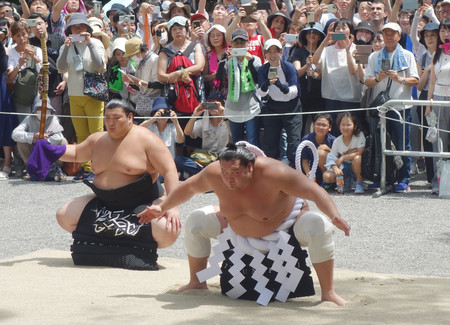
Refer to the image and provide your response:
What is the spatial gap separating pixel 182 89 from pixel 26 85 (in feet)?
5.25

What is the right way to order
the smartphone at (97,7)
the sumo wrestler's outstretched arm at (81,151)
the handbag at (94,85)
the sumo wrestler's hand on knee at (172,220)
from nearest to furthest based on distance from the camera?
the sumo wrestler's hand on knee at (172,220), the sumo wrestler's outstretched arm at (81,151), the handbag at (94,85), the smartphone at (97,7)

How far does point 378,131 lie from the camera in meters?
7.32

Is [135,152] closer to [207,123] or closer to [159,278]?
[159,278]

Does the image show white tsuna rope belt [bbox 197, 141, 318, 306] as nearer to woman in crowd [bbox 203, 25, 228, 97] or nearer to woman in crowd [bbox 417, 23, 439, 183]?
woman in crowd [bbox 417, 23, 439, 183]

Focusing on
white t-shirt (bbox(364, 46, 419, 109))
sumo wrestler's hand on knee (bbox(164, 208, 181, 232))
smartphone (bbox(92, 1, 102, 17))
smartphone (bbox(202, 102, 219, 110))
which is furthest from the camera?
smartphone (bbox(92, 1, 102, 17))

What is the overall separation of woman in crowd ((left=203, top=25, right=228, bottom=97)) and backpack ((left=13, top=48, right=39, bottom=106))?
1.71m

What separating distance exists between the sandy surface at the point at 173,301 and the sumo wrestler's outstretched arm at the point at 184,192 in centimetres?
42

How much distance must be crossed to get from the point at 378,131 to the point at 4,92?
371cm

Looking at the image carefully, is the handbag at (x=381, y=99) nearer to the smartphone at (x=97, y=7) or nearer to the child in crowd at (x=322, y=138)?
the child in crowd at (x=322, y=138)

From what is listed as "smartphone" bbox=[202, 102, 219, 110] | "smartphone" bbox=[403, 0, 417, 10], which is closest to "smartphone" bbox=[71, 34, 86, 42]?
"smartphone" bbox=[202, 102, 219, 110]

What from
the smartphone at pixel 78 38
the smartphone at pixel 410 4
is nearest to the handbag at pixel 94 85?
the smartphone at pixel 78 38

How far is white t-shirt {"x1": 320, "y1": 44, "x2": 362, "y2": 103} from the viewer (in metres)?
7.69

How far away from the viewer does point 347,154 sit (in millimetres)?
7395

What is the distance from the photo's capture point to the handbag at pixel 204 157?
7.91 metres
